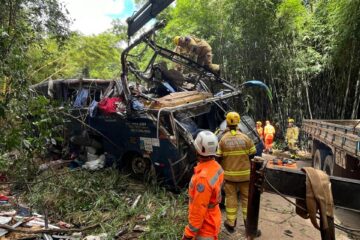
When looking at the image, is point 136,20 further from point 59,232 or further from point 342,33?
point 342,33

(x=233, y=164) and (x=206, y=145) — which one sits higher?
(x=206, y=145)

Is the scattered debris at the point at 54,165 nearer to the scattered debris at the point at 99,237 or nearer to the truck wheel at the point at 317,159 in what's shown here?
the scattered debris at the point at 99,237

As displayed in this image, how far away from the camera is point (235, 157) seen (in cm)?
458

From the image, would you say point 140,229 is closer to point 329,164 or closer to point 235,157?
point 235,157

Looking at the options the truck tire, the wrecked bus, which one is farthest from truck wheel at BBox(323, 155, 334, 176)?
the wrecked bus

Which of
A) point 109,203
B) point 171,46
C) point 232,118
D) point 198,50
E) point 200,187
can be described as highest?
point 171,46

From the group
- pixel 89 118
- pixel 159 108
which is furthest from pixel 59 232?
pixel 89 118

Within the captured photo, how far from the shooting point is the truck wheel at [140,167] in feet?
20.2

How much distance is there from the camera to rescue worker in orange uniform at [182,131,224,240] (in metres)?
2.64

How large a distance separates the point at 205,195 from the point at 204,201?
5 centimetres

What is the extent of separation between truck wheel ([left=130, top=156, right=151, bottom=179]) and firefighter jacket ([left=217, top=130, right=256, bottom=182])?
1904mm

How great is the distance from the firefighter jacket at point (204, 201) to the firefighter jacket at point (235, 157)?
175 centimetres

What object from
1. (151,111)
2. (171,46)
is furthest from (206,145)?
(171,46)

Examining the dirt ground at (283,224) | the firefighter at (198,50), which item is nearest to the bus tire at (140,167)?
the dirt ground at (283,224)
